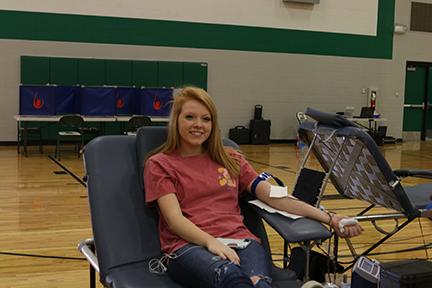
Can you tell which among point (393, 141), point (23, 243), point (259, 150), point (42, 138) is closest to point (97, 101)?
point (42, 138)

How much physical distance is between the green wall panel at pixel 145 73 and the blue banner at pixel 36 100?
2046 millimetres

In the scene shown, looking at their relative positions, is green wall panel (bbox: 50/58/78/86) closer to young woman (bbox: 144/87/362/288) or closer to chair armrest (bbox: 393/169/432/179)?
chair armrest (bbox: 393/169/432/179)

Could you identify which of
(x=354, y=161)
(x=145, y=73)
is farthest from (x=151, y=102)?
(x=354, y=161)

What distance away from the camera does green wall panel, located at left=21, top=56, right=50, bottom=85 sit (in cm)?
1080

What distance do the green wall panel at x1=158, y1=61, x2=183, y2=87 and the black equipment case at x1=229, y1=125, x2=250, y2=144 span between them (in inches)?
64.7

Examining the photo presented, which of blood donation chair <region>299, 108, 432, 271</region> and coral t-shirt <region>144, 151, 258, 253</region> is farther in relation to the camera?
blood donation chair <region>299, 108, 432, 271</region>

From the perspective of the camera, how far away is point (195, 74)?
40.0ft

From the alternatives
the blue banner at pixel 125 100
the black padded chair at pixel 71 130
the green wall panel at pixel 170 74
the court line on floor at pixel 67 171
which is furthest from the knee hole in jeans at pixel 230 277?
the green wall panel at pixel 170 74

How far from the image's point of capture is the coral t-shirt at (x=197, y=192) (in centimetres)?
226

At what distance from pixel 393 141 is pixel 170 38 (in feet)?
20.3

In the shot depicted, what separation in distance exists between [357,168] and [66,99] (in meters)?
8.08

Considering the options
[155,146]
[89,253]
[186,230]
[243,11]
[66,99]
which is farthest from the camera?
[243,11]

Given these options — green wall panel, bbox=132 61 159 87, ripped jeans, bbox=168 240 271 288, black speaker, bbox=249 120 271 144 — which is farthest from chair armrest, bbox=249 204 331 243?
black speaker, bbox=249 120 271 144

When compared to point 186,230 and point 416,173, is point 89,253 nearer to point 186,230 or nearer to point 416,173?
point 186,230
